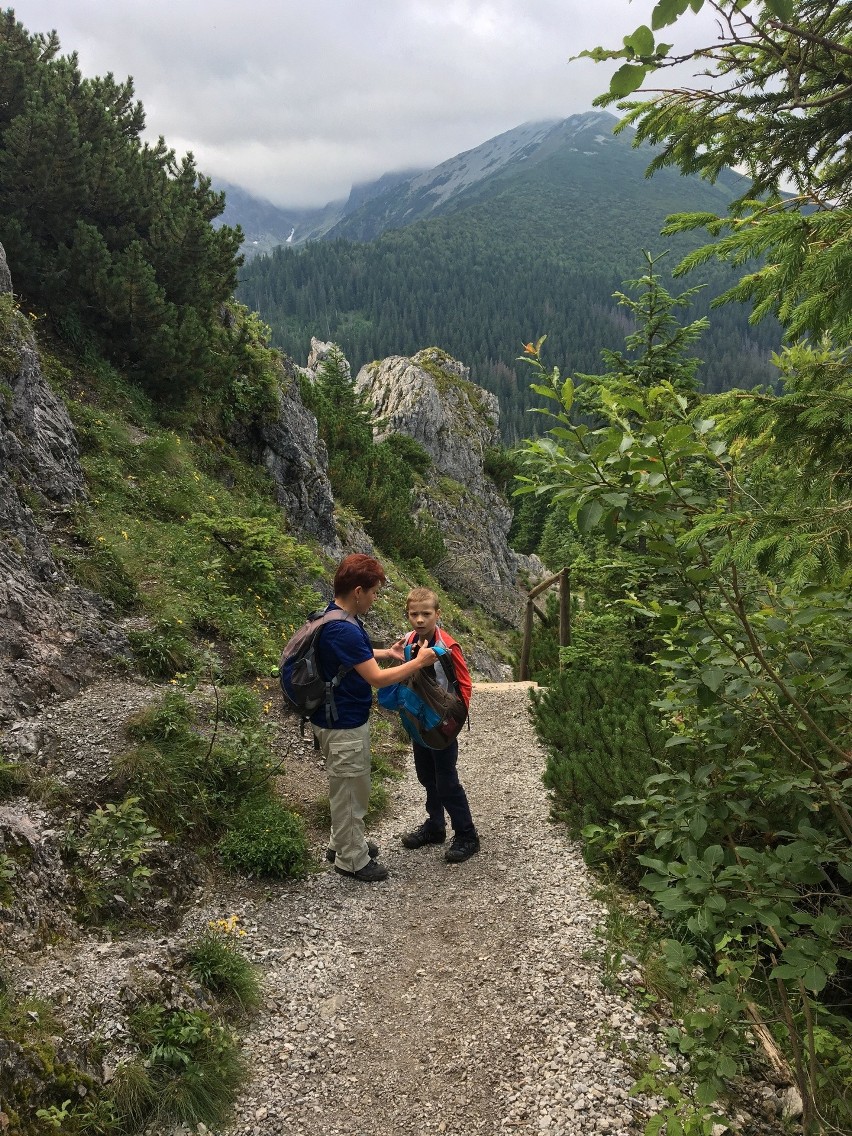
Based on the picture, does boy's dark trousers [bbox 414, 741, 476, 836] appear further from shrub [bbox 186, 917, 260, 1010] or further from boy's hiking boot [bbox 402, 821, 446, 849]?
shrub [bbox 186, 917, 260, 1010]

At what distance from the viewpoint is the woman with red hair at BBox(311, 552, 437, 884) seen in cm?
448

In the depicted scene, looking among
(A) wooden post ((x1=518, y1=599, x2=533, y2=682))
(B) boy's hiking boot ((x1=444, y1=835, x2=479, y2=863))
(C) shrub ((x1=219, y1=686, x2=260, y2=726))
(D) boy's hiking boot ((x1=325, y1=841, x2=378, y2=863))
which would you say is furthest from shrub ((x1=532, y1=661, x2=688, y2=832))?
(A) wooden post ((x1=518, y1=599, x2=533, y2=682))

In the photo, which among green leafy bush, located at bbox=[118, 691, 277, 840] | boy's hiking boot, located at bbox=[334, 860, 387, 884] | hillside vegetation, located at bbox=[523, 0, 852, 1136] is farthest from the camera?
boy's hiking boot, located at bbox=[334, 860, 387, 884]

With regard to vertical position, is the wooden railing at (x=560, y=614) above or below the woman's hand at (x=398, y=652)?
below

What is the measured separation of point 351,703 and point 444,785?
118 centimetres

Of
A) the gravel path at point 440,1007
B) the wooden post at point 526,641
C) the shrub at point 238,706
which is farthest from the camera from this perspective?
the wooden post at point 526,641

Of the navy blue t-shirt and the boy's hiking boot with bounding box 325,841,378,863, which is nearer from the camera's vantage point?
the navy blue t-shirt

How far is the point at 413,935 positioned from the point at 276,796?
1.79 metres

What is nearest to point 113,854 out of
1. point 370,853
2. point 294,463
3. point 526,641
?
point 370,853

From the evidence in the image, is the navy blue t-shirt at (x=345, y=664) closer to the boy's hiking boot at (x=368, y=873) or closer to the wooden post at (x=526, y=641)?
the boy's hiking boot at (x=368, y=873)

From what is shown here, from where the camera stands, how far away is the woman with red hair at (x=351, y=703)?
4.48m

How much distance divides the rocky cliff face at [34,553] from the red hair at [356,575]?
273cm

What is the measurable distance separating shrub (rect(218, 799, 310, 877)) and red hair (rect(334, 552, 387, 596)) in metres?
1.97

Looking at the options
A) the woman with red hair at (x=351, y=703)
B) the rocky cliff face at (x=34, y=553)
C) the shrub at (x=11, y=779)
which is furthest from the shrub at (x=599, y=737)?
the rocky cliff face at (x=34, y=553)
